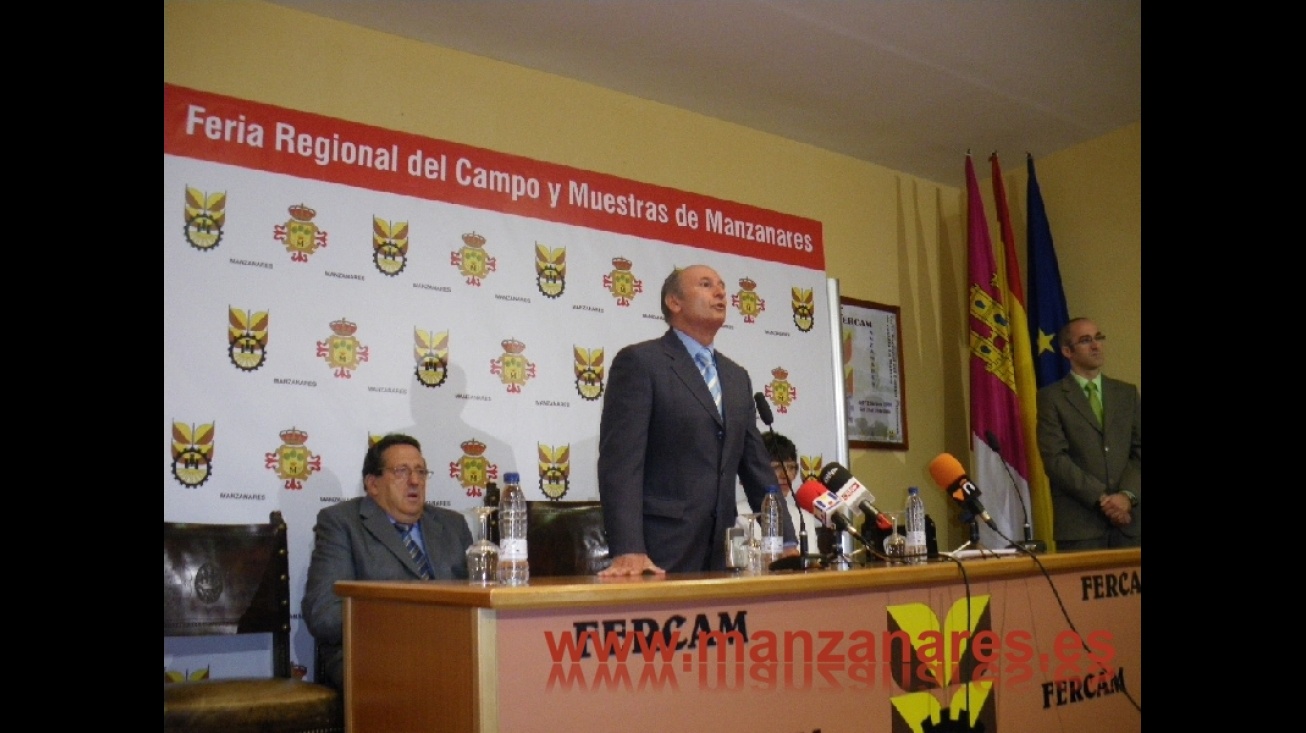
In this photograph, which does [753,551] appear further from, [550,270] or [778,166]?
[778,166]

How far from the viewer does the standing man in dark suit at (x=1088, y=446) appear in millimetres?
5059

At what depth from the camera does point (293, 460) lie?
4.01 m

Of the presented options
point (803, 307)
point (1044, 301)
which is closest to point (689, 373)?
point (803, 307)

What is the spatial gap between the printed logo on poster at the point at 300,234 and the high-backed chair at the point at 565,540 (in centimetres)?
134

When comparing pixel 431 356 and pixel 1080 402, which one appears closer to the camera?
pixel 431 356

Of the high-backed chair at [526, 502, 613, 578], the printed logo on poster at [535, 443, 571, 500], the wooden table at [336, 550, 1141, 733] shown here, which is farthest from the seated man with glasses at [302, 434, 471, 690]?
the wooden table at [336, 550, 1141, 733]

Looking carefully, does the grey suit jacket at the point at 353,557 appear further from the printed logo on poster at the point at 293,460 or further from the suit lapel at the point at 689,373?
the suit lapel at the point at 689,373

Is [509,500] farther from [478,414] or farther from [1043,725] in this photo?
[478,414]

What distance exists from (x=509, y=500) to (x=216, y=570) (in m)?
1.37

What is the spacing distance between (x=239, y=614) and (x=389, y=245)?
5.28 ft

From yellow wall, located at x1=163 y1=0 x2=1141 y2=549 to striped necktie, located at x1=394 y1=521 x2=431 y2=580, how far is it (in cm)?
179

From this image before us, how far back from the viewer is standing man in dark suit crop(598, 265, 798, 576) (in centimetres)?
304

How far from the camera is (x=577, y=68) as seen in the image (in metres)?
5.13

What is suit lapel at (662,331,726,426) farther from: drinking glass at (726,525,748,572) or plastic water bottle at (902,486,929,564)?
plastic water bottle at (902,486,929,564)
